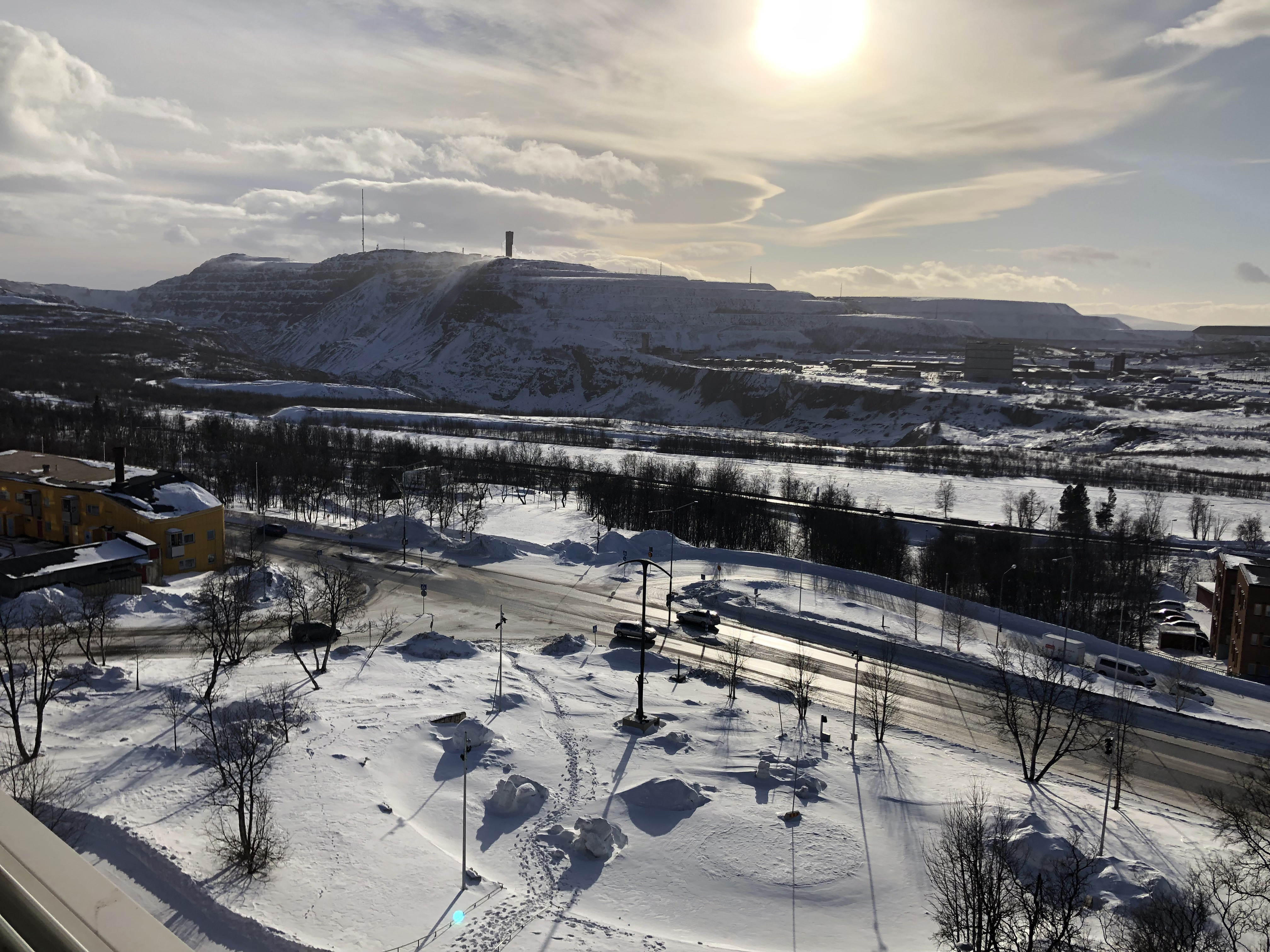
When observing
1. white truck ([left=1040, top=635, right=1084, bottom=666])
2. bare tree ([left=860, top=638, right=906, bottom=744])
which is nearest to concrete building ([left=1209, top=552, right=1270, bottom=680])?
white truck ([left=1040, top=635, right=1084, bottom=666])

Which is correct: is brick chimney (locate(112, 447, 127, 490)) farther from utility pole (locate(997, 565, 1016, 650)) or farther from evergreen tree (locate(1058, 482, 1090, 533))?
evergreen tree (locate(1058, 482, 1090, 533))

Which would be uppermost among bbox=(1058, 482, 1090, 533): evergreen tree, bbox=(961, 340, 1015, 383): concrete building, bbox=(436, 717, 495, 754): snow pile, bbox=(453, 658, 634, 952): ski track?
bbox=(961, 340, 1015, 383): concrete building

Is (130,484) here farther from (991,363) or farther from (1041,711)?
(991,363)

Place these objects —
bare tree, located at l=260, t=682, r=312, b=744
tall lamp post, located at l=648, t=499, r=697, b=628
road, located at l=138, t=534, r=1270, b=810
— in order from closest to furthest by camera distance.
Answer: bare tree, located at l=260, t=682, r=312, b=744, road, located at l=138, t=534, r=1270, b=810, tall lamp post, located at l=648, t=499, r=697, b=628

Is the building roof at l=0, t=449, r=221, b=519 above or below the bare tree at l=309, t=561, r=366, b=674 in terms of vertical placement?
above

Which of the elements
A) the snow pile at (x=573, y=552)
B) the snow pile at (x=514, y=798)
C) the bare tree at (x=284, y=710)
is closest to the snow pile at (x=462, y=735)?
the snow pile at (x=514, y=798)

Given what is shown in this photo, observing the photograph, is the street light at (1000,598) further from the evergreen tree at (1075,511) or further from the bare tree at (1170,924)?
the bare tree at (1170,924)

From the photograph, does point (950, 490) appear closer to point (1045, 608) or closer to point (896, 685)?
point (1045, 608)
